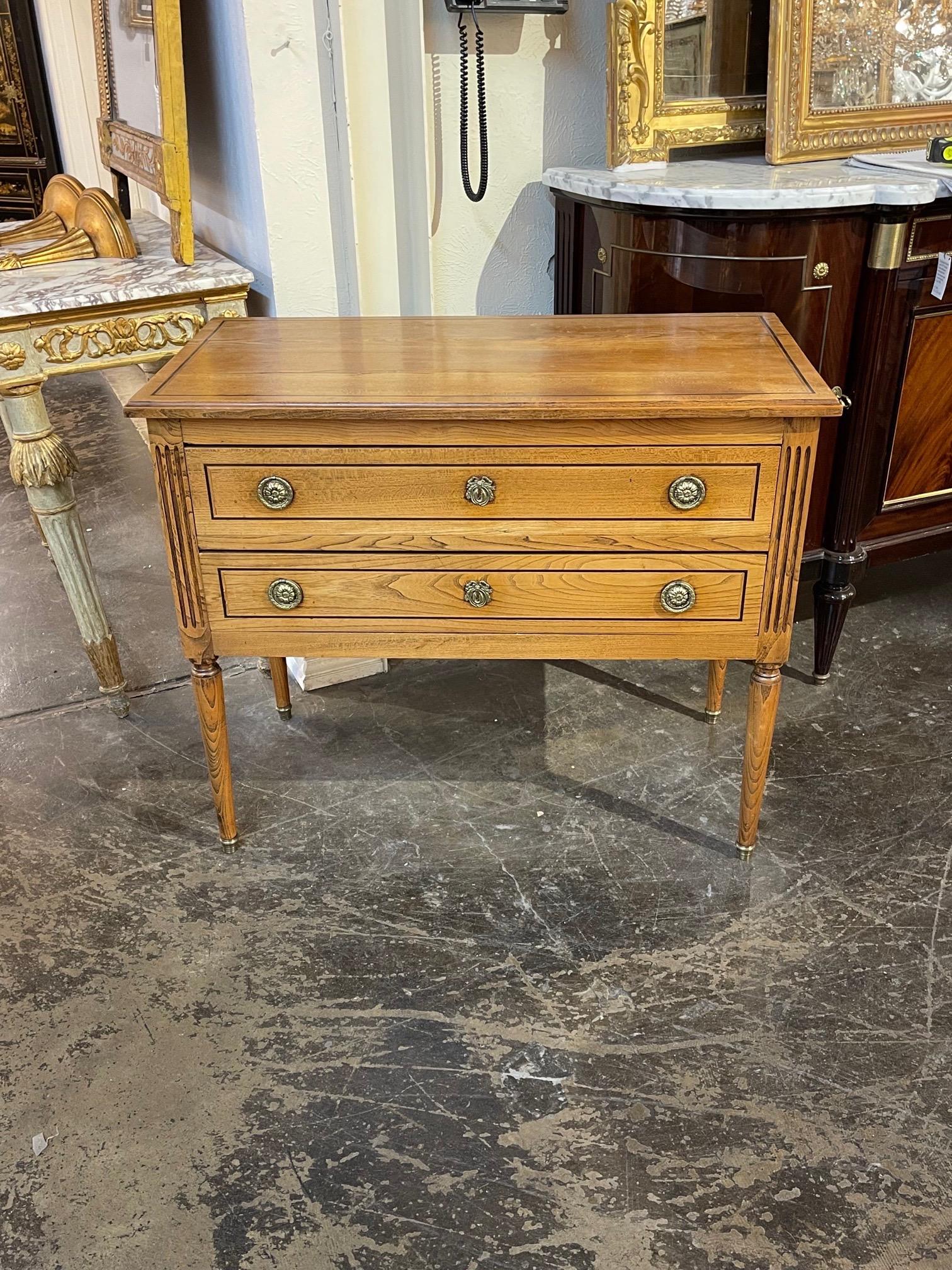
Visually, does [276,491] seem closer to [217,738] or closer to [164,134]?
[217,738]

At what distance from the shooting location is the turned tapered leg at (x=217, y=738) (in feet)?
5.71

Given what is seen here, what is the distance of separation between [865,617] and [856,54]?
125cm

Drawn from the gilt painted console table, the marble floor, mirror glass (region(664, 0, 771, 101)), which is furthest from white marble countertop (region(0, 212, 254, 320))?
mirror glass (region(664, 0, 771, 101))

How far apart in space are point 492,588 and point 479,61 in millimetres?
1197

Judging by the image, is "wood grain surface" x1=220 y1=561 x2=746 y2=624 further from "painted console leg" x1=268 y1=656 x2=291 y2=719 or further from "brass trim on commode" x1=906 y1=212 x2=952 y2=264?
"brass trim on commode" x1=906 y1=212 x2=952 y2=264

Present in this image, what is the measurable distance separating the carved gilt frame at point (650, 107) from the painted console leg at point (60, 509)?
127 centimetres

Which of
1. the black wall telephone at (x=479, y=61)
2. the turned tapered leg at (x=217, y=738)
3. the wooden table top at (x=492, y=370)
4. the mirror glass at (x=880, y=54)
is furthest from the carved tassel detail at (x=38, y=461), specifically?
the mirror glass at (x=880, y=54)

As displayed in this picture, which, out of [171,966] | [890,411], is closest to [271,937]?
[171,966]

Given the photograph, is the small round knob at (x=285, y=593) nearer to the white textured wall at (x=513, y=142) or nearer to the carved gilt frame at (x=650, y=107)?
the white textured wall at (x=513, y=142)

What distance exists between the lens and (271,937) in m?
Answer: 1.71

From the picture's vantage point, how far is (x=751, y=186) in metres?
1.89

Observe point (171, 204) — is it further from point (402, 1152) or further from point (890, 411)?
point (402, 1152)

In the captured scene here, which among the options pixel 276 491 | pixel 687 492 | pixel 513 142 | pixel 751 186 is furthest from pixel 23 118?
pixel 687 492

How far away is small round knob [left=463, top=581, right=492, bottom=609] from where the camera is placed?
1.59 meters
